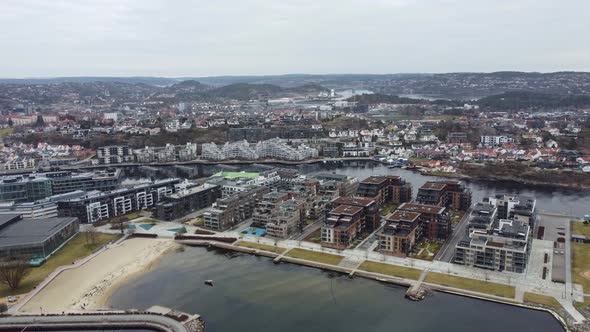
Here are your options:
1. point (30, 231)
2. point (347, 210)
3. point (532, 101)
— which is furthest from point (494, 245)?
point (532, 101)

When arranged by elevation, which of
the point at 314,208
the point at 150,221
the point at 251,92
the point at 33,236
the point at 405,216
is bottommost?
the point at 150,221

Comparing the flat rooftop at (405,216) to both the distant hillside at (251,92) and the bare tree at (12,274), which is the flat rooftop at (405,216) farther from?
the distant hillside at (251,92)

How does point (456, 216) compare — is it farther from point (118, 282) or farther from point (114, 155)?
point (114, 155)

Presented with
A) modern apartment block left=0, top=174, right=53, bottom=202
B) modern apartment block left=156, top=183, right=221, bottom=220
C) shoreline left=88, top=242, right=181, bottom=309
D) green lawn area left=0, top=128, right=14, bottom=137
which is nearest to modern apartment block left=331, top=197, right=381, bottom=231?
shoreline left=88, top=242, right=181, bottom=309

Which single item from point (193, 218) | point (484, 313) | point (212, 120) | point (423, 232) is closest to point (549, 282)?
point (484, 313)

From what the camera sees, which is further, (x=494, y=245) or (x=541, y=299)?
(x=494, y=245)

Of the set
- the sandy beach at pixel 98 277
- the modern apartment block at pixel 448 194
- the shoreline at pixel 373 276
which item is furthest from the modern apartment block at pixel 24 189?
the modern apartment block at pixel 448 194

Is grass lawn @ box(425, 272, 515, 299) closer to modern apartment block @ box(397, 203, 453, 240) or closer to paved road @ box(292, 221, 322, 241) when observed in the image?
modern apartment block @ box(397, 203, 453, 240)
